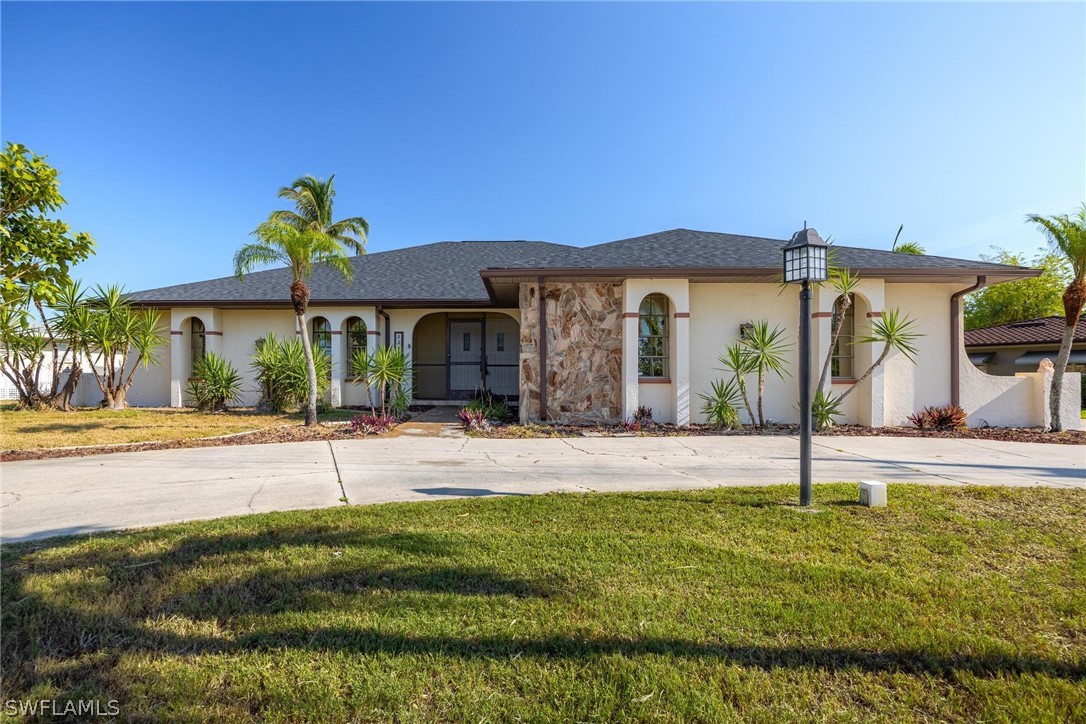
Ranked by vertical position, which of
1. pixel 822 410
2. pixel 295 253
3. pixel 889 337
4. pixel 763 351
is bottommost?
pixel 822 410

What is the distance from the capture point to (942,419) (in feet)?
33.7

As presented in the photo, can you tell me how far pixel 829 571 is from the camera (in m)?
3.22

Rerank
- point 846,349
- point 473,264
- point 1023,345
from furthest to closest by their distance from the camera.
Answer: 1. point 1023,345
2. point 473,264
3. point 846,349

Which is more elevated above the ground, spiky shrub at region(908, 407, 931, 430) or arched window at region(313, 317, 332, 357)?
arched window at region(313, 317, 332, 357)

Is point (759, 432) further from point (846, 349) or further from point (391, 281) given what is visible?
point (391, 281)

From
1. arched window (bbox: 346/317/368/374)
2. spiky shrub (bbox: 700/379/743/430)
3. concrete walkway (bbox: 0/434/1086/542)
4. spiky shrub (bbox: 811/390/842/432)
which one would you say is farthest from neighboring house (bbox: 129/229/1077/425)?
arched window (bbox: 346/317/368/374)

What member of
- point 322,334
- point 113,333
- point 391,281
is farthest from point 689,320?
point 113,333

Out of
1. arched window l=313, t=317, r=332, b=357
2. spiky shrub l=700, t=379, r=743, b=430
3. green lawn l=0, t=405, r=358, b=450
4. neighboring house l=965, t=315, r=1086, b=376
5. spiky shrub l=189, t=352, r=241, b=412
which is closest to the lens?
green lawn l=0, t=405, r=358, b=450

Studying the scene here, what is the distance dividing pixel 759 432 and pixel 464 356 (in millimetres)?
9830

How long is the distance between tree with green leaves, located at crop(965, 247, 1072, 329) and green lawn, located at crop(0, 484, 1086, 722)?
29589 mm

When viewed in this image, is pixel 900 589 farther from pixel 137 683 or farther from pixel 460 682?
pixel 137 683

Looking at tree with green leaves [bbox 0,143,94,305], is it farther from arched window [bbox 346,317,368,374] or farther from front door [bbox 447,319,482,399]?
front door [bbox 447,319,482,399]

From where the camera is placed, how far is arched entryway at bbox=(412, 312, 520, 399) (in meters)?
16.3

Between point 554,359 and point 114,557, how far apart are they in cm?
868
